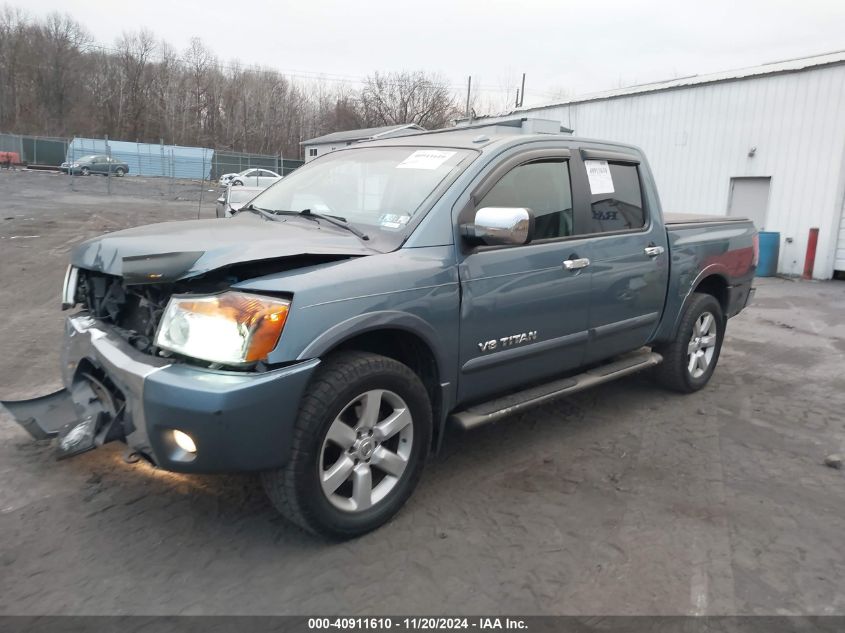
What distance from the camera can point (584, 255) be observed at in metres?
3.91

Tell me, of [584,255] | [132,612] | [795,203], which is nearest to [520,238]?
[584,255]

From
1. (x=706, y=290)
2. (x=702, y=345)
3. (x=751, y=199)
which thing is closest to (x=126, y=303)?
(x=702, y=345)

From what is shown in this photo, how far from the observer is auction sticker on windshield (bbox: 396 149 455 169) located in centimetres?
357

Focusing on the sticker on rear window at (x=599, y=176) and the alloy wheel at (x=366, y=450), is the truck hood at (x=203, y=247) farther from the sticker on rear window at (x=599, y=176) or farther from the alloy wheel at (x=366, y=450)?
the sticker on rear window at (x=599, y=176)

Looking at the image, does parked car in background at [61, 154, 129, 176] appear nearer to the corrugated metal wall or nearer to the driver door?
the corrugated metal wall

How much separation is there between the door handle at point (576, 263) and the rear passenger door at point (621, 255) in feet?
0.26

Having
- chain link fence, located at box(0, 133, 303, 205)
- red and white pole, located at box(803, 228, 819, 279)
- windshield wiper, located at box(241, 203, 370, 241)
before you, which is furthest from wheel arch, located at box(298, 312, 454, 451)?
chain link fence, located at box(0, 133, 303, 205)

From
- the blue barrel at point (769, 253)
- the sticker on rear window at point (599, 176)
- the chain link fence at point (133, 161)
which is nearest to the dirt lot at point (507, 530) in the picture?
the sticker on rear window at point (599, 176)

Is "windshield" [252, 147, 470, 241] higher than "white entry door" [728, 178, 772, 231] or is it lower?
lower

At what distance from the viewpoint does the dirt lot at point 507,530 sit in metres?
2.54

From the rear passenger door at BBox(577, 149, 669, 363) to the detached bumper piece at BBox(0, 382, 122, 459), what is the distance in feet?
9.14

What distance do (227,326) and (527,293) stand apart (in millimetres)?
1692

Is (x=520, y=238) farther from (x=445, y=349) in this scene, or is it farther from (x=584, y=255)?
(x=584, y=255)

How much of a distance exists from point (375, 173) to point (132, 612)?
2517mm
